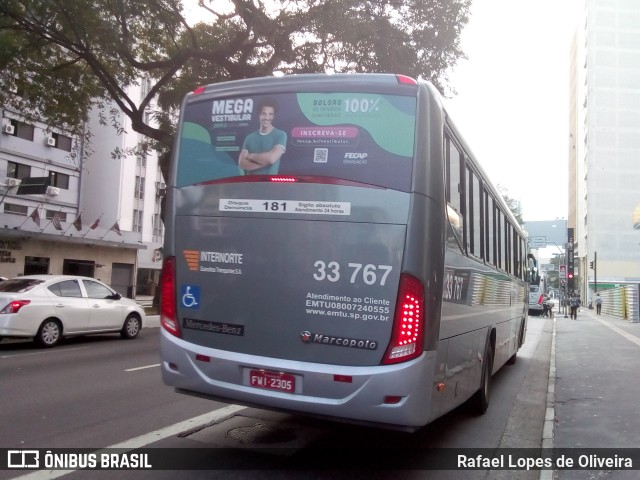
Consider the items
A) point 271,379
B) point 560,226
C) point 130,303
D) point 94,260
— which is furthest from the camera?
point 560,226

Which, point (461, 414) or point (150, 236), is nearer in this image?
point (461, 414)

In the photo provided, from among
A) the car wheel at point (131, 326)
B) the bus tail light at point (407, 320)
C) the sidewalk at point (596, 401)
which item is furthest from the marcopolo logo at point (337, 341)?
the car wheel at point (131, 326)

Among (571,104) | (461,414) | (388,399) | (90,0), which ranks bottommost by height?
(461,414)

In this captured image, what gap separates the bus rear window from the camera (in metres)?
4.62

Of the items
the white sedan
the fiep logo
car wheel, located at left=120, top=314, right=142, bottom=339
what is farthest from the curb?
car wheel, located at left=120, top=314, right=142, bottom=339

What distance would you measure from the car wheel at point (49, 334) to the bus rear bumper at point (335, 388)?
327 inches

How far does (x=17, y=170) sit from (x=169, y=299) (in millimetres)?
35892

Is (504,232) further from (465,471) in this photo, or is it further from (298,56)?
(298,56)

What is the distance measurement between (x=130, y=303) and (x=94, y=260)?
25.4 meters

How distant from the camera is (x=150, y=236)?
52312 millimetres

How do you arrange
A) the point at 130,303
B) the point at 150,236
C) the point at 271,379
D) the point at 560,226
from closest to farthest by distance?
the point at 271,379 → the point at 130,303 → the point at 150,236 → the point at 560,226

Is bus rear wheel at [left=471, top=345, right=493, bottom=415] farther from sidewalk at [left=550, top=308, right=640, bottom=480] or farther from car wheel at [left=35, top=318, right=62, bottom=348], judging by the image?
car wheel at [left=35, top=318, right=62, bottom=348]

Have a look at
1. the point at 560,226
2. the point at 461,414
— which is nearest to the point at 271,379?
the point at 461,414

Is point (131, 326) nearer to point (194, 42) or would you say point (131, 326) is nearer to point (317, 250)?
point (194, 42)
